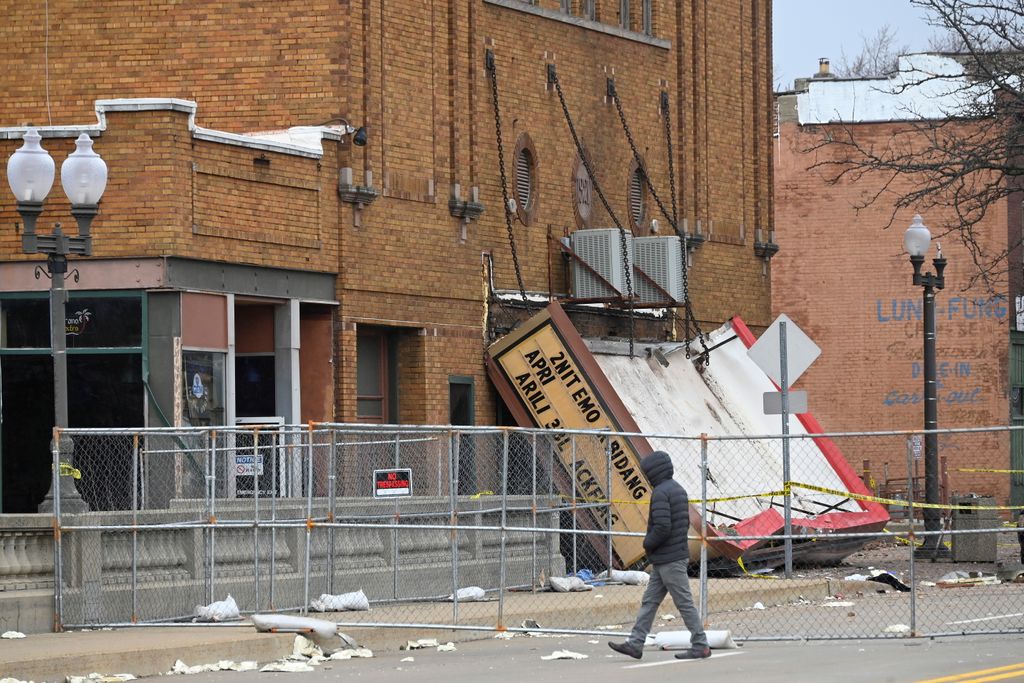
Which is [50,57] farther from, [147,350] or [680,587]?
[680,587]

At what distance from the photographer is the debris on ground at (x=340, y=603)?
734 inches

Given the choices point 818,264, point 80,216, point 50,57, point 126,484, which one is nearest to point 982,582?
point 126,484

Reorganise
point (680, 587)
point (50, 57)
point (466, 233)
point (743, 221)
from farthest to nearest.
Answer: point (743, 221) → point (466, 233) → point (50, 57) → point (680, 587)

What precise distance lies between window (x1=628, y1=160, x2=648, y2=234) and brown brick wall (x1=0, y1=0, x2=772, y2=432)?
139 cm

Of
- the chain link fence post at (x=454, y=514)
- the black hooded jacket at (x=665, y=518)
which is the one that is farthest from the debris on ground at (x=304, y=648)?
the black hooded jacket at (x=665, y=518)

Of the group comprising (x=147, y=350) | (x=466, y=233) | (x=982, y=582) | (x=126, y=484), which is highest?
(x=466, y=233)

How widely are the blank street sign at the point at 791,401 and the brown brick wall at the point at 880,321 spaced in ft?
74.8

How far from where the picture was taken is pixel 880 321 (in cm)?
4725

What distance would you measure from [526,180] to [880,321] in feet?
65.9

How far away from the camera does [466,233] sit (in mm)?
27828

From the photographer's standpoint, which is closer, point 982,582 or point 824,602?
point 824,602

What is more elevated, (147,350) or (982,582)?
(147,350)

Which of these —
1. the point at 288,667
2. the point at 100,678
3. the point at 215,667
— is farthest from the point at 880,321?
the point at 100,678

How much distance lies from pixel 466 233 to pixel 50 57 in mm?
6451
